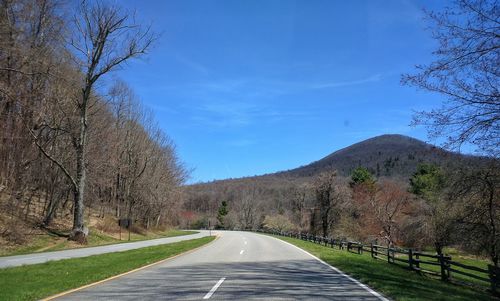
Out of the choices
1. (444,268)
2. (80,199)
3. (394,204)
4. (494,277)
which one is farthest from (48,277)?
(394,204)

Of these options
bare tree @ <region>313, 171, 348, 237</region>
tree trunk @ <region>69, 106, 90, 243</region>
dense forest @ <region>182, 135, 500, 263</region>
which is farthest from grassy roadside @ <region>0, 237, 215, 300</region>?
bare tree @ <region>313, 171, 348, 237</region>

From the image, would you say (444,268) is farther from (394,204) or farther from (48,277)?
(394,204)

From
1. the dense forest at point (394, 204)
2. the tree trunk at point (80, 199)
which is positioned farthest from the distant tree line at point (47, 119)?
the dense forest at point (394, 204)

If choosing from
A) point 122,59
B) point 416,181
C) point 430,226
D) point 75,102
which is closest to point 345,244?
point 430,226

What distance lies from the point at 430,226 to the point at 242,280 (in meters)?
34.9

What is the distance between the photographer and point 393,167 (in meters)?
159

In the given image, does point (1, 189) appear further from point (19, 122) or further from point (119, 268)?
point (119, 268)

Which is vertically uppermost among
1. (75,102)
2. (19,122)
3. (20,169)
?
(75,102)

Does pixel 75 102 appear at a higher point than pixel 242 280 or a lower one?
higher

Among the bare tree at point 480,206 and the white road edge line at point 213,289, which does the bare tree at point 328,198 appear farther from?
the white road edge line at point 213,289

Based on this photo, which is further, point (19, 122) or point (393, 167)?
point (393, 167)

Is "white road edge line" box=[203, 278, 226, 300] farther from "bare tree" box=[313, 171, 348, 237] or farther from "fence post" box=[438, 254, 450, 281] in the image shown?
"bare tree" box=[313, 171, 348, 237]

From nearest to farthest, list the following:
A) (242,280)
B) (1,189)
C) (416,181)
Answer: (242,280) < (1,189) < (416,181)

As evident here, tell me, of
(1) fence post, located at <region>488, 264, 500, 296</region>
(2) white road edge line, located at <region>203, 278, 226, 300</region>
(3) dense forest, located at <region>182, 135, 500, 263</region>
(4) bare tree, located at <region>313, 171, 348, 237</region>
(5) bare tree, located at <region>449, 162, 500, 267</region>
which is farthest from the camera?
(4) bare tree, located at <region>313, 171, 348, 237</region>
